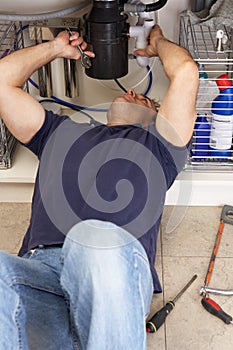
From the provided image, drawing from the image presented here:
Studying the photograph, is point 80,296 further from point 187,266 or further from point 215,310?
point 187,266

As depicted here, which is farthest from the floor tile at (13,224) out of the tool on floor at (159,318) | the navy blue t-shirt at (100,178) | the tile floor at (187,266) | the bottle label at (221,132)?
the bottle label at (221,132)

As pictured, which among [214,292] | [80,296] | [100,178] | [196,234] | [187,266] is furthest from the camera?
[196,234]

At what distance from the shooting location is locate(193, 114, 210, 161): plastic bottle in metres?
1.86

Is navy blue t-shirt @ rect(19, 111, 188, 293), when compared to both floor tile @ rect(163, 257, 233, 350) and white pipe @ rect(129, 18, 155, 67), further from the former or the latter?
white pipe @ rect(129, 18, 155, 67)

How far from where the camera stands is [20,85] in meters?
1.48

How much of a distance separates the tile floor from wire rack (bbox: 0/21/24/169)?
0.51 feet

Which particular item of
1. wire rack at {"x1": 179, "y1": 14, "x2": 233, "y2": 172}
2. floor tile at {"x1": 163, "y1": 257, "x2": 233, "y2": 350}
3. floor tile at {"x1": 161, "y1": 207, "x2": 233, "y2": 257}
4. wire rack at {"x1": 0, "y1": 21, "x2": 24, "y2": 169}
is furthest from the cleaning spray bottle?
wire rack at {"x1": 0, "y1": 21, "x2": 24, "y2": 169}

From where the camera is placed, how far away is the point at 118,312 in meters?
1.09

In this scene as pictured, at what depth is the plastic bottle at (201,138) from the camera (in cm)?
186

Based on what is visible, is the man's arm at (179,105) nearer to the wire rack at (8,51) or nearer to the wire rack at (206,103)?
the wire rack at (206,103)

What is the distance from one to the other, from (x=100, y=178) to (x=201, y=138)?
0.63 meters

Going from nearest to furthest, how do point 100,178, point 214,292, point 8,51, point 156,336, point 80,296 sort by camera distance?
point 80,296, point 100,178, point 156,336, point 214,292, point 8,51

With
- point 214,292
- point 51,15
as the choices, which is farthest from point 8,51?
point 214,292

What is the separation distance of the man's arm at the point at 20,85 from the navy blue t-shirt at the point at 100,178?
29 millimetres
